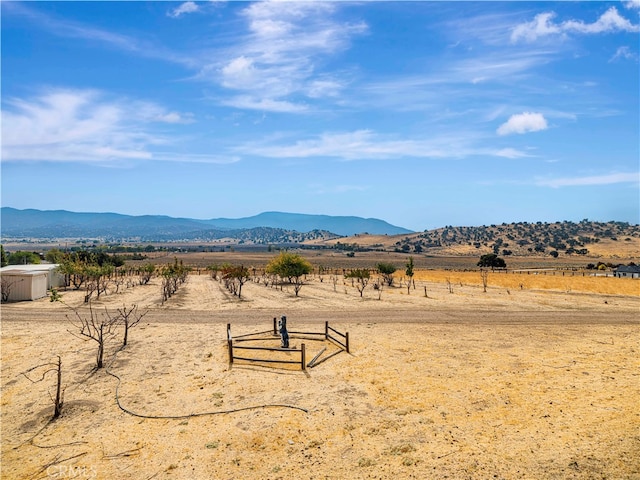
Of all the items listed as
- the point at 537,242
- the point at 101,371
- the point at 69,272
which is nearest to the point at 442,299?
the point at 101,371

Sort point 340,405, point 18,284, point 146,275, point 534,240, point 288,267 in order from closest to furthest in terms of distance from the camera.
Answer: point 340,405
point 18,284
point 288,267
point 146,275
point 534,240

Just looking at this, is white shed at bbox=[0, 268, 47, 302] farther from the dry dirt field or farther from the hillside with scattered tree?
the hillside with scattered tree

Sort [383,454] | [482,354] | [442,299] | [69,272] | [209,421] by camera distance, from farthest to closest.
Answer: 1. [69,272]
2. [442,299]
3. [482,354]
4. [209,421]
5. [383,454]

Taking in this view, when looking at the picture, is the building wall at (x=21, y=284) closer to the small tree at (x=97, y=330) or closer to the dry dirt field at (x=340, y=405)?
the dry dirt field at (x=340, y=405)

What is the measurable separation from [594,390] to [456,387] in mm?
4697

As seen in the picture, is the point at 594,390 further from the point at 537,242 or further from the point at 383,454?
the point at 537,242

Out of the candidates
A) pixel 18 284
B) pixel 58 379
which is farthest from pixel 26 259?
pixel 58 379

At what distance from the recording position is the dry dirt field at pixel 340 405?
432 inches

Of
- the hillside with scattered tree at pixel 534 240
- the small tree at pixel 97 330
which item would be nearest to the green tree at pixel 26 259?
the small tree at pixel 97 330

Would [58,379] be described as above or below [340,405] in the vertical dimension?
above

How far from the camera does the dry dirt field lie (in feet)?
36.0

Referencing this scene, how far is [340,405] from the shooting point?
1428 cm

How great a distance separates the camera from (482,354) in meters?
20.2

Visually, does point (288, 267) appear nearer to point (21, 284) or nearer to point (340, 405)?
point (21, 284)
